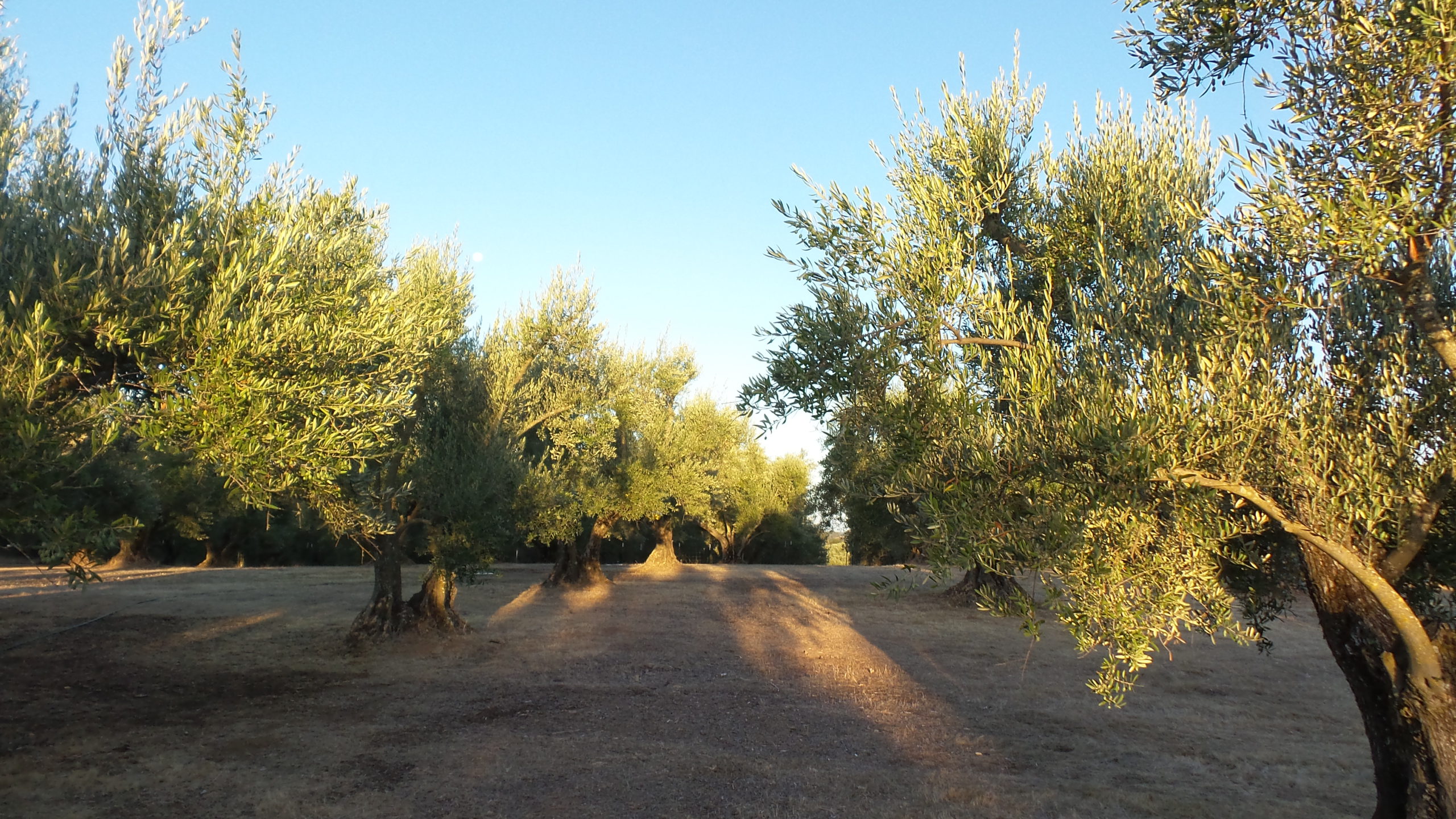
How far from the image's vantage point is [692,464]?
38469 millimetres

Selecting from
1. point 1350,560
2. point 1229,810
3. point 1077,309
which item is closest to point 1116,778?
point 1229,810

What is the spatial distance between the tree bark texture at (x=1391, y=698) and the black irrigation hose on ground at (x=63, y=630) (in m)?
24.8

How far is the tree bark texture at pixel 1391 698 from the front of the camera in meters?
7.82

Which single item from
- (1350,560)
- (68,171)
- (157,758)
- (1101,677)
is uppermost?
(68,171)

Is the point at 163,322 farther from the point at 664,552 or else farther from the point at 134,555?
the point at 134,555

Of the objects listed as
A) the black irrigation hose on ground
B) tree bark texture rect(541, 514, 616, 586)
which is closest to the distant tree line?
the black irrigation hose on ground

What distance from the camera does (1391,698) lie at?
26.9 feet

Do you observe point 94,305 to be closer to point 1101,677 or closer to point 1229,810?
point 1101,677

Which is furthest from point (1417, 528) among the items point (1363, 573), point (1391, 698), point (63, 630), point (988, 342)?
point (63, 630)

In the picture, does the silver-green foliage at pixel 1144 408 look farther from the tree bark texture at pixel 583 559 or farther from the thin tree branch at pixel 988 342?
the tree bark texture at pixel 583 559

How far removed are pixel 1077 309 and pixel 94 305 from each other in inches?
420

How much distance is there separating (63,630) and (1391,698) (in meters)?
28.0

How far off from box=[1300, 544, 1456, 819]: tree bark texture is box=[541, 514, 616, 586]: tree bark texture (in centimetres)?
3052

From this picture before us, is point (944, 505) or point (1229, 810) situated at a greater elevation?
point (944, 505)
